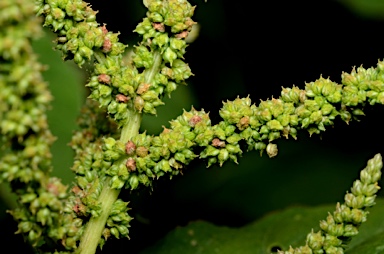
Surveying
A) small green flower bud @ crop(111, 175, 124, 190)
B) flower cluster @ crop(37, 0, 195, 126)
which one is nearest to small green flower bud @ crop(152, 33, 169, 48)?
flower cluster @ crop(37, 0, 195, 126)

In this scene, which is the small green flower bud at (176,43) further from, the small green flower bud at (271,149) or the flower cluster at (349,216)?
the flower cluster at (349,216)

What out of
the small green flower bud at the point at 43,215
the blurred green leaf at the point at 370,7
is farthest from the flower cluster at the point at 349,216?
the blurred green leaf at the point at 370,7

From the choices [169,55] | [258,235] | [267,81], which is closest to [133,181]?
[169,55]

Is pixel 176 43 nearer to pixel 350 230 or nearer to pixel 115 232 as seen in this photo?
pixel 115 232

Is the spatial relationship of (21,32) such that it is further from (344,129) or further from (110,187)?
(344,129)

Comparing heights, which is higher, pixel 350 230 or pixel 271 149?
pixel 271 149

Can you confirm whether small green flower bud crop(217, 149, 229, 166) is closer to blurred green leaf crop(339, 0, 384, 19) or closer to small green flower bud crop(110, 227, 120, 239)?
small green flower bud crop(110, 227, 120, 239)
